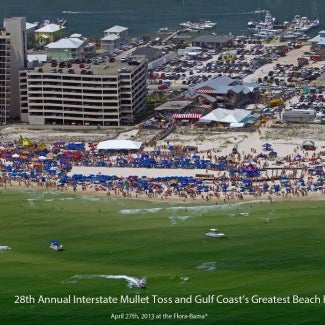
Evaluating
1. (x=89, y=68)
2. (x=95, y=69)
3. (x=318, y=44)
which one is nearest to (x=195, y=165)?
(x=95, y=69)

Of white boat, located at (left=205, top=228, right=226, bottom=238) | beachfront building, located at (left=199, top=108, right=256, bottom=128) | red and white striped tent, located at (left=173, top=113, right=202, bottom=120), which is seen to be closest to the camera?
white boat, located at (left=205, top=228, right=226, bottom=238)

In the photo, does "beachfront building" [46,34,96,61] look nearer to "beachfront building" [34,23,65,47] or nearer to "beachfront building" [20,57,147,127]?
"beachfront building" [34,23,65,47]

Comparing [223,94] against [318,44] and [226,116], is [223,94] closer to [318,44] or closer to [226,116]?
[226,116]

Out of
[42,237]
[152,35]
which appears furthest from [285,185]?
[152,35]

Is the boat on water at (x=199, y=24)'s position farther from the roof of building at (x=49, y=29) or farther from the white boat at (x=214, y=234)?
the white boat at (x=214, y=234)

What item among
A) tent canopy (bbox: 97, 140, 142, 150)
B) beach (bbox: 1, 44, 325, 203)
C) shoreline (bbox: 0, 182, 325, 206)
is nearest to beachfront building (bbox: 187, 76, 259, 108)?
beach (bbox: 1, 44, 325, 203)

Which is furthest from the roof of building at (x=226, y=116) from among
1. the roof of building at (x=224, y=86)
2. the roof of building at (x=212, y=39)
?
the roof of building at (x=212, y=39)
